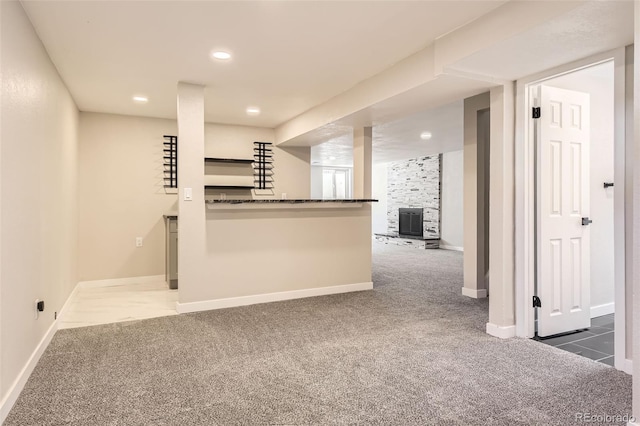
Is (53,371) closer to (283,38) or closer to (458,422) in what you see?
(458,422)

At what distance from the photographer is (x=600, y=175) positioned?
343cm

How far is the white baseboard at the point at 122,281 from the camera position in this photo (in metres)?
4.96

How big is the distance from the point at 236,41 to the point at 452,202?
7212 millimetres

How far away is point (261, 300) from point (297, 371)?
179 cm

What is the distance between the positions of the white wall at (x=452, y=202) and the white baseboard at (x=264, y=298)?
4828 millimetres

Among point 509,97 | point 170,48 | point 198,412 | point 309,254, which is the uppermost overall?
point 170,48

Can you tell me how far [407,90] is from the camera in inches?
126

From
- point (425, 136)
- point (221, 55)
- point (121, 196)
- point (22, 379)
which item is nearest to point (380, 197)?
point (425, 136)

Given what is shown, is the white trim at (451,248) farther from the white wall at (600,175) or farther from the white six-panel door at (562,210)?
the white six-panel door at (562,210)

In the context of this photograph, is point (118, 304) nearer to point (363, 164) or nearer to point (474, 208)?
point (363, 164)

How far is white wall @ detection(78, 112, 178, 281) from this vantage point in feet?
16.3

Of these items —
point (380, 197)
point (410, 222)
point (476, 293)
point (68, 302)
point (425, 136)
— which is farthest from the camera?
point (380, 197)

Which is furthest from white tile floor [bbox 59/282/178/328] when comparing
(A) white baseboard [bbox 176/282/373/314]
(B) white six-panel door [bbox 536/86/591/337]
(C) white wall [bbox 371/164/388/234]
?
(C) white wall [bbox 371/164/388/234]

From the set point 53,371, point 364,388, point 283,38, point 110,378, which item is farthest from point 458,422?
point 283,38
